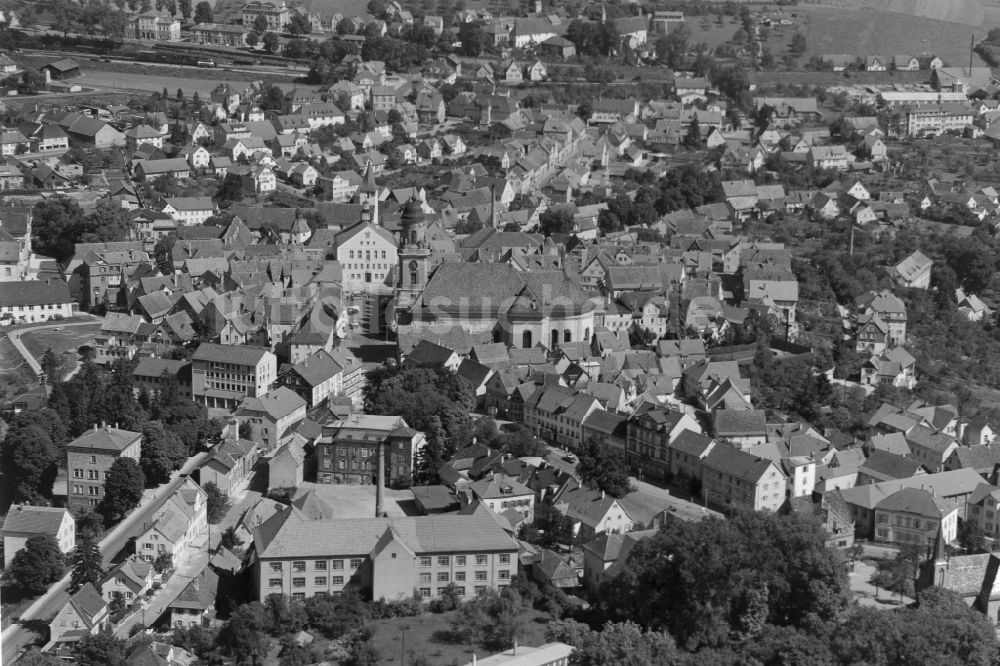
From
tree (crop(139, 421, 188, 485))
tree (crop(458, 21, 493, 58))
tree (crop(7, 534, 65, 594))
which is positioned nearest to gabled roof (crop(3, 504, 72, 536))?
tree (crop(7, 534, 65, 594))

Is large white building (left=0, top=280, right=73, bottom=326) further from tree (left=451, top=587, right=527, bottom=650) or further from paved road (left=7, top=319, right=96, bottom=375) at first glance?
tree (left=451, top=587, right=527, bottom=650)

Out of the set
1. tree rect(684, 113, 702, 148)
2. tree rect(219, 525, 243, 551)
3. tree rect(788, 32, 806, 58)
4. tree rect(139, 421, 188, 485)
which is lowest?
tree rect(219, 525, 243, 551)

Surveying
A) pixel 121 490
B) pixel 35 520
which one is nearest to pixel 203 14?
pixel 121 490

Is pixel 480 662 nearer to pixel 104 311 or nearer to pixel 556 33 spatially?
pixel 104 311

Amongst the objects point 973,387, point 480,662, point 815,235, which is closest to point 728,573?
point 480,662

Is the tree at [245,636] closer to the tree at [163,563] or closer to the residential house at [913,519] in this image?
the tree at [163,563]
